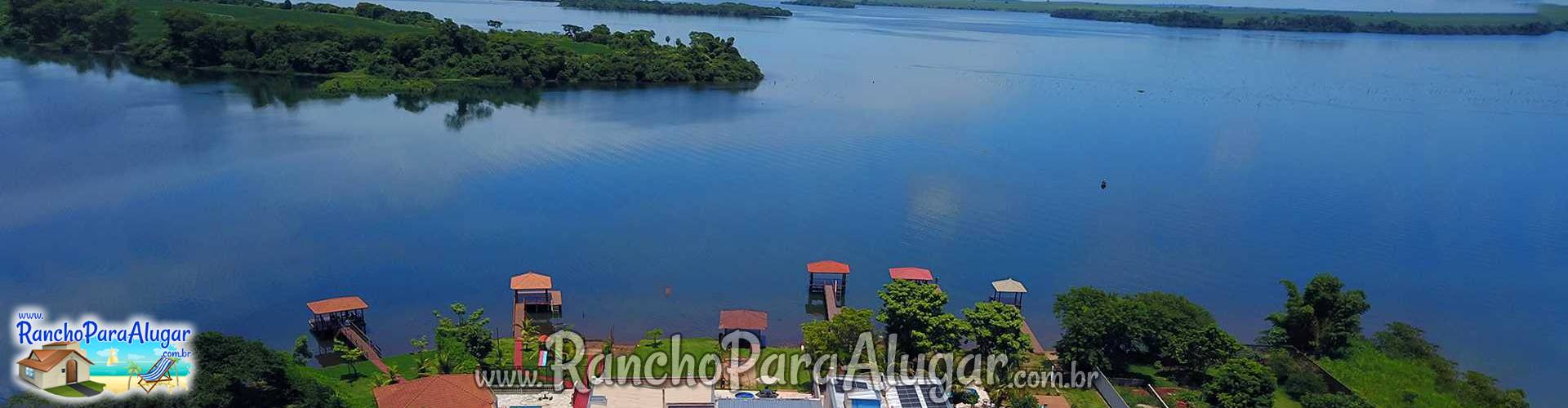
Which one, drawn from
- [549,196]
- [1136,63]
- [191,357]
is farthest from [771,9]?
[191,357]

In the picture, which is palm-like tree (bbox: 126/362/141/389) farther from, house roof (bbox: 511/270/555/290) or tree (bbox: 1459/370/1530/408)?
tree (bbox: 1459/370/1530/408)

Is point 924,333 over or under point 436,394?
over

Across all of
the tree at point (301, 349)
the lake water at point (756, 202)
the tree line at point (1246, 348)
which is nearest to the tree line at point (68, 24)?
the lake water at point (756, 202)

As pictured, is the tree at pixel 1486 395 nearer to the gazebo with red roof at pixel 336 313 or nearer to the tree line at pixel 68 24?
the gazebo with red roof at pixel 336 313

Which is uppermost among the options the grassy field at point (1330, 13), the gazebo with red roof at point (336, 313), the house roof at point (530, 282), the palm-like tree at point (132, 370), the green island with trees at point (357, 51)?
the grassy field at point (1330, 13)

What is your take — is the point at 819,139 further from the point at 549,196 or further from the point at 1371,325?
the point at 1371,325

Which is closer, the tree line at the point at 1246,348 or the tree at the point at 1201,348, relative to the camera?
the tree line at the point at 1246,348

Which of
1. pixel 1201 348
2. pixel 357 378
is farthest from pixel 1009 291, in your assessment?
pixel 357 378

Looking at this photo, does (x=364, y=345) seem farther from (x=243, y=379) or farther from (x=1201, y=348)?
(x=1201, y=348)
